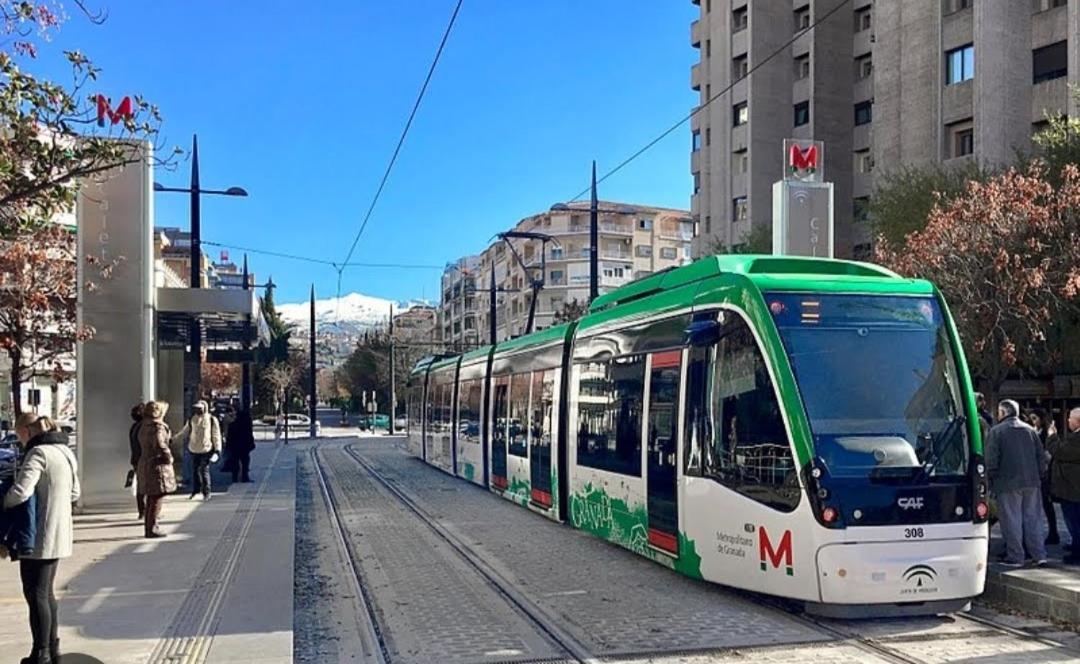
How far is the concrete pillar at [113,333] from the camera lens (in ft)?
51.2

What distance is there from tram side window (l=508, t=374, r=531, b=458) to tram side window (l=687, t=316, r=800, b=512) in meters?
6.74

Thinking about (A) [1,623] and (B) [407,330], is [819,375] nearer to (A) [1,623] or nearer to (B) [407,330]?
(A) [1,623]

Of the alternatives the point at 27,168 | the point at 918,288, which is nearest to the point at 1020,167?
the point at 918,288

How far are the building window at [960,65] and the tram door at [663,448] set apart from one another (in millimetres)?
29869

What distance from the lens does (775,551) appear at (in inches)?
317

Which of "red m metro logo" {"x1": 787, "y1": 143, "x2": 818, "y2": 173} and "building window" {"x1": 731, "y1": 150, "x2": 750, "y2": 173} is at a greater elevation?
"building window" {"x1": 731, "y1": 150, "x2": 750, "y2": 173}

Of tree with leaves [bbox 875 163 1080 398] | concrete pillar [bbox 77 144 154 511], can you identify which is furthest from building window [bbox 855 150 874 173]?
concrete pillar [bbox 77 144 154 511]

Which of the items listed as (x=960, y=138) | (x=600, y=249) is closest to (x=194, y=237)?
(x=960, y=138)

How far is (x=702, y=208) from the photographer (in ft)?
172

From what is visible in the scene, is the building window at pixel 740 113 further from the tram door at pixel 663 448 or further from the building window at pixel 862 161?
the tram door at pixel 663 448

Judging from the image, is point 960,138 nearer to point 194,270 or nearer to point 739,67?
point 739,67

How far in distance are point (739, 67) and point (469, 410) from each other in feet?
111

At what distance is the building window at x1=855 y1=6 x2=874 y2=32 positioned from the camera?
46719mm

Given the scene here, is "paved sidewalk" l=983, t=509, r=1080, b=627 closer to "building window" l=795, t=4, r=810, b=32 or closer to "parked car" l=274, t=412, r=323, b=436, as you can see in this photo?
"building window" l=795, t=4, r=810, b=32
